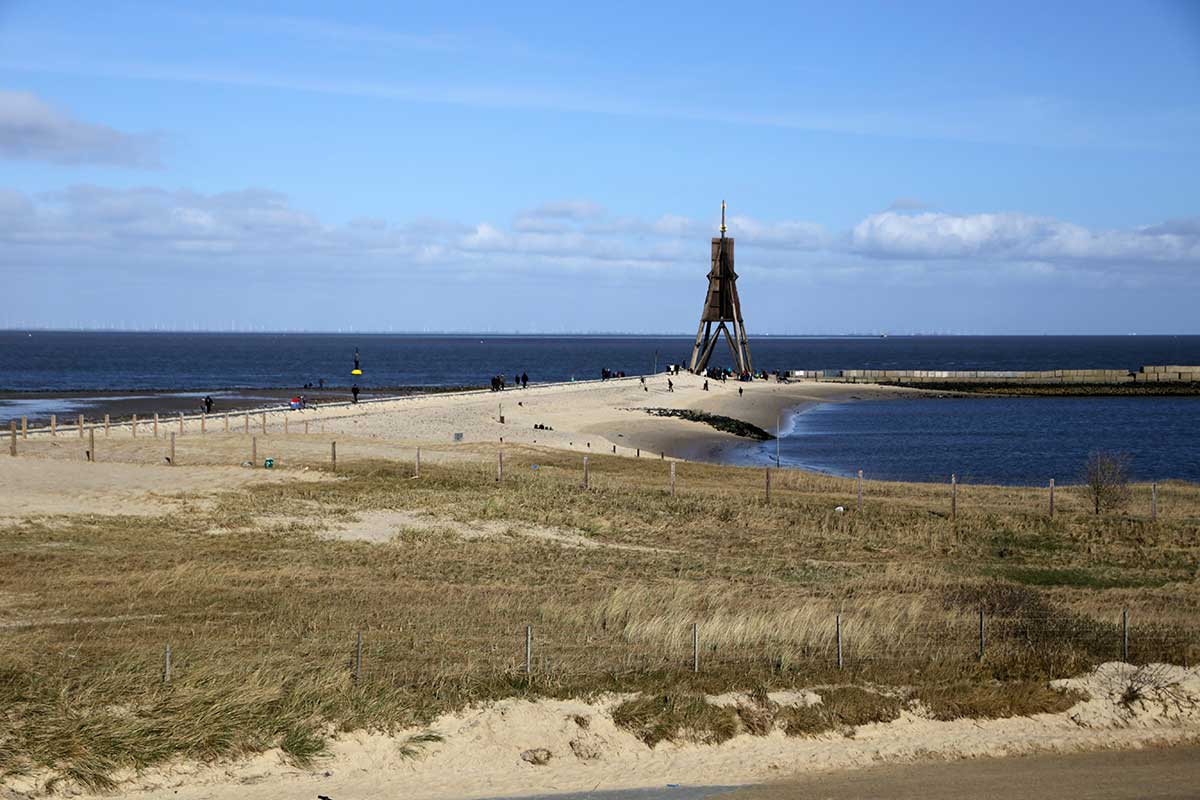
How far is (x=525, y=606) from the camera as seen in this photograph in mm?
21453

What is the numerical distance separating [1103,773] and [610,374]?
104m

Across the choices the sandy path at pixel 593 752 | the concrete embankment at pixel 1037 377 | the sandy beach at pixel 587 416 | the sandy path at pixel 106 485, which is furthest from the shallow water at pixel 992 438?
the sandy path at pixel 593 752

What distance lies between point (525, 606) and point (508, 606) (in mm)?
325

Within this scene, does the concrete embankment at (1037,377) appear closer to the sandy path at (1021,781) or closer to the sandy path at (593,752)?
the sandy path at (593,752)

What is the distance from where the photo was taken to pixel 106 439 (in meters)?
50.6

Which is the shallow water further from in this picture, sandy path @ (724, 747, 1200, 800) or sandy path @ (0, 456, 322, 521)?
sandy path @ (724, 747, 1200, 800)

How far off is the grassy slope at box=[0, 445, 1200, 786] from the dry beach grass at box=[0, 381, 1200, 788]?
72mm

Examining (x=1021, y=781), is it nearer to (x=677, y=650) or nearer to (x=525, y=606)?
(x=677, y=650)

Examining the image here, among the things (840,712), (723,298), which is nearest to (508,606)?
(840,712)

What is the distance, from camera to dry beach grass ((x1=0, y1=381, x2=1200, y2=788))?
15383 millimetres

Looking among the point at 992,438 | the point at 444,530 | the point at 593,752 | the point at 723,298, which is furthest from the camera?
the point at 723,298

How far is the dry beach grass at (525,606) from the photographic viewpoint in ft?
50.5

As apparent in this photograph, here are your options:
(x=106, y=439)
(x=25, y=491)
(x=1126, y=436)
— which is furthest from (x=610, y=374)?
(x=25, y=491)

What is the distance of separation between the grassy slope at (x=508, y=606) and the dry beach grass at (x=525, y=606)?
0.07 m
